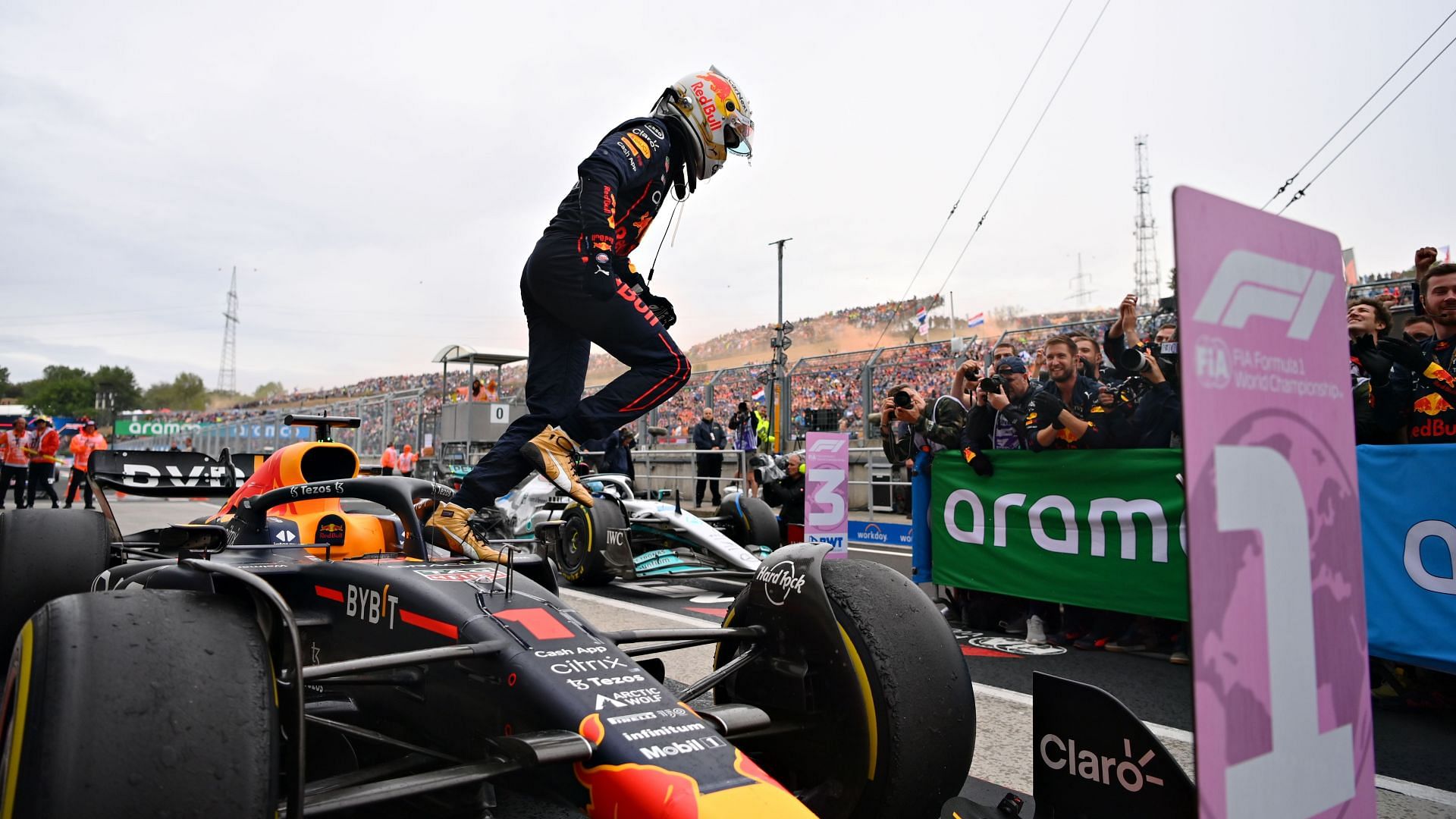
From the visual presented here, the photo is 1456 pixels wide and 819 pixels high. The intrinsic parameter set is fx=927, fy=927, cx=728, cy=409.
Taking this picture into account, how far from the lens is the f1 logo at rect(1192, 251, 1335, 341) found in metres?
1.34

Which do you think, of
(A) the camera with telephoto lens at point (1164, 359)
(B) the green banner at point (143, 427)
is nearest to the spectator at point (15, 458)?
(A) the camera with telephoto lens at point (1164, 359)

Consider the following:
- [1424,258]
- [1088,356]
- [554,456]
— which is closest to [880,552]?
[1088,356]

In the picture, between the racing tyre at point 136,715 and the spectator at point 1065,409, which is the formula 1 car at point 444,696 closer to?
the racing tyre at point 136,715

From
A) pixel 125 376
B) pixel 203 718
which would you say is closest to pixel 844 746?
pixel 203 718

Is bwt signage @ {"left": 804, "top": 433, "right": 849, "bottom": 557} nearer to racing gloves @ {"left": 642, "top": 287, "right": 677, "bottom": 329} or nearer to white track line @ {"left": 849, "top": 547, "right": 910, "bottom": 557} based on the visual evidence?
white track line @ {"left": 849, "top": 547, "right": 910, "bottom": 557}

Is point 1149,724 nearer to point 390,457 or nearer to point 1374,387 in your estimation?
point 1374,387

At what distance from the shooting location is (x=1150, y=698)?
385 cm

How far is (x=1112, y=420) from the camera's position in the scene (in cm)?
520

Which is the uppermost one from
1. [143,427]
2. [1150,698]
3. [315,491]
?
[143,427]

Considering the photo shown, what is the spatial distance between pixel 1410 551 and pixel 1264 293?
3366 mm

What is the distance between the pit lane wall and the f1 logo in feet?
6.14

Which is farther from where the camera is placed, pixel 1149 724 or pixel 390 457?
pixel 390 457

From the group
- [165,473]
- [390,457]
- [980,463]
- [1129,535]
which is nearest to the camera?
[1129,535]

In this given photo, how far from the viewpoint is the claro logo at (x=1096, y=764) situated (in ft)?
6.15
